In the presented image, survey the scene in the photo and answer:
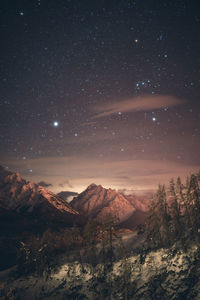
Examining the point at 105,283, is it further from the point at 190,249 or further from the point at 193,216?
the point at 193,216

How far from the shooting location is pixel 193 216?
214 ft

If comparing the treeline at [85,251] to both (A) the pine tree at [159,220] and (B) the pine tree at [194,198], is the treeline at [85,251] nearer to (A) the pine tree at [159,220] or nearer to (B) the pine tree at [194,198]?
(A) the pine tree at [159,220]

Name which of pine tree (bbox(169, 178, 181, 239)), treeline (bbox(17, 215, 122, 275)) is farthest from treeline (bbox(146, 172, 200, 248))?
treeline (bbox(17, 215, 122, 275))

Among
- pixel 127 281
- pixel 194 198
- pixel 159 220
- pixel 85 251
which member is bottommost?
pixel 127 281

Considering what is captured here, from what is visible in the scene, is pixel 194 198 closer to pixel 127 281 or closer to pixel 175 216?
pixel 175 216

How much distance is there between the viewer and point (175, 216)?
6662 centimetres

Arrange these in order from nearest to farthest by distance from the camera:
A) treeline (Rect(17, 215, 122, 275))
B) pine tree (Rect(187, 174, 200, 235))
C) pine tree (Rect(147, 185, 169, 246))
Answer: pine tree (Rect(187, 174, 200, 235)), pine tree (Rect(147, 185, 169, 246)), treeline (Rect(17, 215, 122, 275))

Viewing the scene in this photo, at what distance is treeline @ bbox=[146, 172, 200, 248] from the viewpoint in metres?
64.4

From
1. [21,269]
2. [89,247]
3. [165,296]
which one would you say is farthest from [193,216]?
[21,269]

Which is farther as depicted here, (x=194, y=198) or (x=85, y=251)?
(x=85, y=251)

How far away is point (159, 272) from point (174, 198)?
23.2m

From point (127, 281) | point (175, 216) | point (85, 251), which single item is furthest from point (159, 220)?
point (85, 251)

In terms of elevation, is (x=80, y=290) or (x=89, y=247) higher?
(x=89, y=247)

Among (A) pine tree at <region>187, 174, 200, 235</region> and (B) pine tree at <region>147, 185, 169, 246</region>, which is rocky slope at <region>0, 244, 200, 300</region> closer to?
(B) pine tree at <region>147, 185, 169, 246</region>
